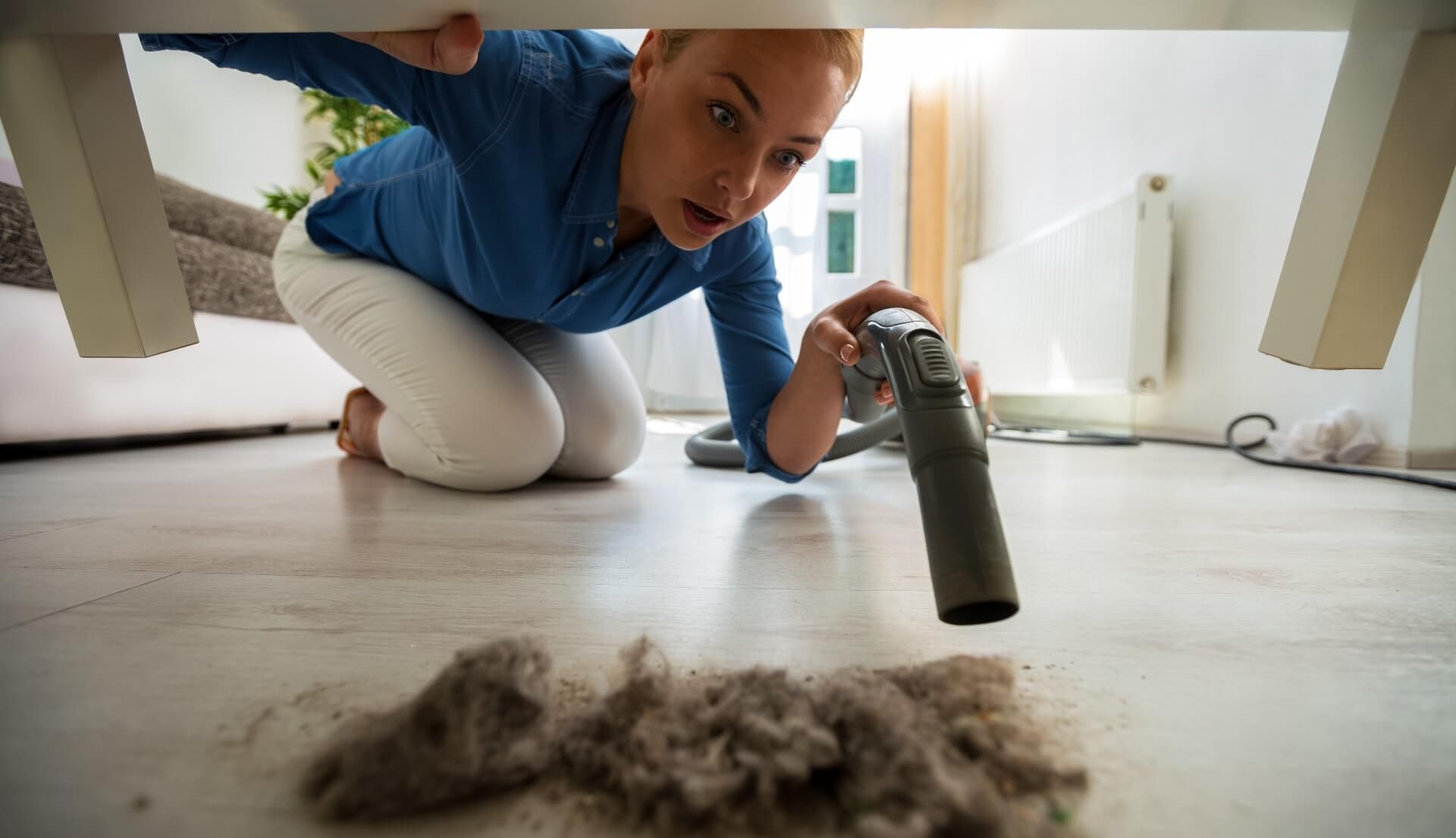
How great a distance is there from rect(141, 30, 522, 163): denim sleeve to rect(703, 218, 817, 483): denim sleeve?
0.38 m

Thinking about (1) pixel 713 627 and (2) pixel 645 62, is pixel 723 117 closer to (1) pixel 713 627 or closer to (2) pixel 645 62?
(2) pixel 645 62

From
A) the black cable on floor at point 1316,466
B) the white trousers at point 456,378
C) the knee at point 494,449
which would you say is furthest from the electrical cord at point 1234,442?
the knee at point 494,449

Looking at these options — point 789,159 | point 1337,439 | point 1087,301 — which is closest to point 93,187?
point 789,159

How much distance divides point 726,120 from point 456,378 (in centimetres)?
66

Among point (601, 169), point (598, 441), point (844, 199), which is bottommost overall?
point (598, 441)

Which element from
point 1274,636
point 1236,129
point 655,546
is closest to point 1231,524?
point 1274,636

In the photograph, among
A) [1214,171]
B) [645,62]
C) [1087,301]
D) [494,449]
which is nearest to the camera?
[645,62]

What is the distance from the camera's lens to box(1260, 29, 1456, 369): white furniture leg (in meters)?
0.42

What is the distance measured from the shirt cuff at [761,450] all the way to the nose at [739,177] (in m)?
0.35

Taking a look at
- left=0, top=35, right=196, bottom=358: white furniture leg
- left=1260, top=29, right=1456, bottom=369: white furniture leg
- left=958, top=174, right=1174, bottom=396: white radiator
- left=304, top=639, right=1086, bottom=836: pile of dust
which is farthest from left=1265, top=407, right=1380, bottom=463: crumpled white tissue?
left=0, top=35, right=196, bottom=358: white furniture leg

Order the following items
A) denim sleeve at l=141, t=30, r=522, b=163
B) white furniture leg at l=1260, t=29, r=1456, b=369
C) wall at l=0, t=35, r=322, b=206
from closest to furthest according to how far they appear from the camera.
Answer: white furniture leg at l=1260, t=29, r=1456, b=369 → denim sleeve at l=141, t=30, r=522, b=163 → wall at l=0, t=35, r=322, b=206

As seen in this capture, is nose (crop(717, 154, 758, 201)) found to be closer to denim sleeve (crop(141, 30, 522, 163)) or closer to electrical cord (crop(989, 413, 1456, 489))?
denim sleeve (crop(141, 30, 522, 163))

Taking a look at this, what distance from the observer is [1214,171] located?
1892 millimetres

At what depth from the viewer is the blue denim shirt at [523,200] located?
0.72m
